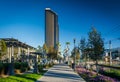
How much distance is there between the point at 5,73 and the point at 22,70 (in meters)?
7.59

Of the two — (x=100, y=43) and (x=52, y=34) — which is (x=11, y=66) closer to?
(x=100, y=43)

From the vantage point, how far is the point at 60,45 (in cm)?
15800

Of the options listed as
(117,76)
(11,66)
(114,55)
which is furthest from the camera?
(114,55)

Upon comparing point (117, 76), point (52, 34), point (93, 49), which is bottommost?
point (117, 76)

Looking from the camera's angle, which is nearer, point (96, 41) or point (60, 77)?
point (60, 77)

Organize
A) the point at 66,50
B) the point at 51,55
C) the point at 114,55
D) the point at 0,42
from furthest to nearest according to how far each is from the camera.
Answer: the point at 114,55 < the point at 66,50 < the point at 51,55 < the point at 0,42

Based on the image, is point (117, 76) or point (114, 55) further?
point (114, 55)

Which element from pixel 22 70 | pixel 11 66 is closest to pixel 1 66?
pixel 11 66

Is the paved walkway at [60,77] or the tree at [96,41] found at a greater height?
the tree at [96,41]

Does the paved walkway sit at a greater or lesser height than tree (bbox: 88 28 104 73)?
lesser

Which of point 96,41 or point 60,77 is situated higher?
point 96,41

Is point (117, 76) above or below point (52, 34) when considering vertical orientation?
below

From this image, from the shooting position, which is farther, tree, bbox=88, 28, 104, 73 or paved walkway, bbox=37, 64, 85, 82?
tree, bbox=88, 28, 104, 73

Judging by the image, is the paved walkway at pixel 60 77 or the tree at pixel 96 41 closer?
the paved walkway at pixel 60 77
